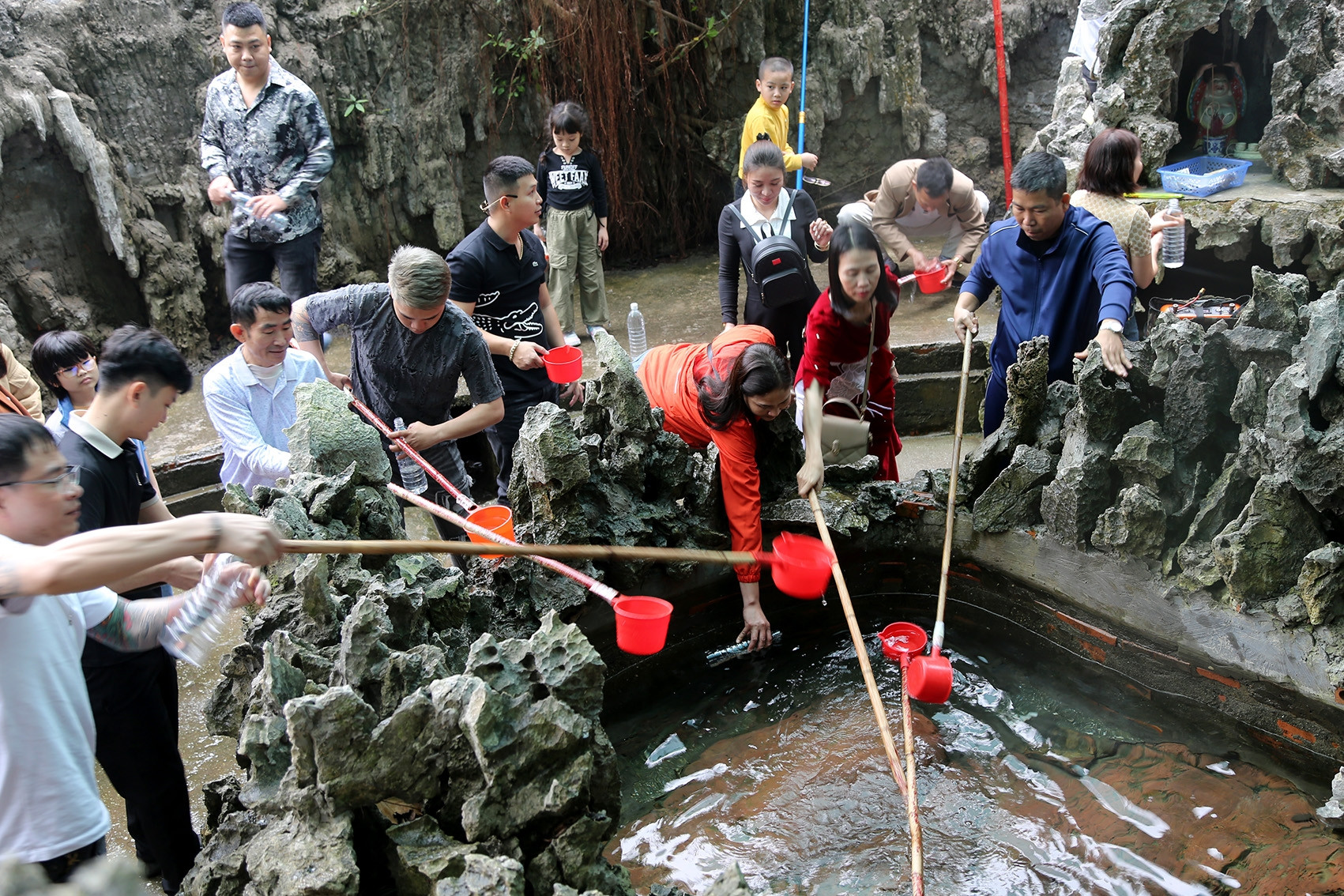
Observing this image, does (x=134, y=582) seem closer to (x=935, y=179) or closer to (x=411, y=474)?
(x=411, y=474)

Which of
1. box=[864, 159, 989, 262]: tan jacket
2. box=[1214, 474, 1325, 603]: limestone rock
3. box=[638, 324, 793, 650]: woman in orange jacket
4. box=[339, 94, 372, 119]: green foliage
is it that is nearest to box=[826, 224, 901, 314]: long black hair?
box=[638, 324, 793, 650]: woman in orange jacket

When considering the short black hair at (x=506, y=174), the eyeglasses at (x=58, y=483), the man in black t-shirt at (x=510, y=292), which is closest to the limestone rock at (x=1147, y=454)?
the man in black t-shirt at (x=510, y=292)

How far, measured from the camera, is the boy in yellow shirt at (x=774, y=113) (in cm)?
611

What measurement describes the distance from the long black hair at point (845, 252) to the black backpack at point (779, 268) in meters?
0.66

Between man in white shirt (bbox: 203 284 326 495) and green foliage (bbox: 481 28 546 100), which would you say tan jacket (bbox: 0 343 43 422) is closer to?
man in white shirt (bbox: 203 284 326 495)

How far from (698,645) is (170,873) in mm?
1859

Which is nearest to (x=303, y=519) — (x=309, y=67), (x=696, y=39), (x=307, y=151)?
Answer: (x=307, y=151)

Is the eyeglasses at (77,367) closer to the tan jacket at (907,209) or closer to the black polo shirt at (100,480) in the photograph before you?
the black polo shirt at (100,480)

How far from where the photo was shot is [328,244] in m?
7.34

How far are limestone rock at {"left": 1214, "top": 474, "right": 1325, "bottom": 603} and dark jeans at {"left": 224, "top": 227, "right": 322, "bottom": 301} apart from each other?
4.08 m

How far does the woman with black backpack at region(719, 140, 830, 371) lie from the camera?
4285mm

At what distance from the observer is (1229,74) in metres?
6.04

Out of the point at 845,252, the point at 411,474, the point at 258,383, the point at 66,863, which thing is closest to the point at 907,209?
the point at 845,252

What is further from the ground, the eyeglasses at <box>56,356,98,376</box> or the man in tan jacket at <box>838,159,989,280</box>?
the man in tan jacket at <box>838,159,989,280</box>
